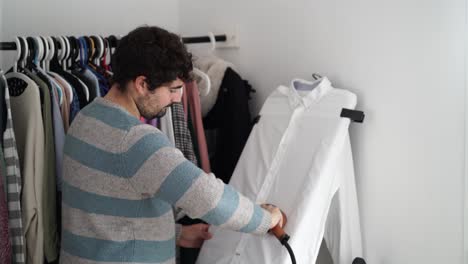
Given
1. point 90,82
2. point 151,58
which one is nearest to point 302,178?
point 151,58

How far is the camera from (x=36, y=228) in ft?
5.17

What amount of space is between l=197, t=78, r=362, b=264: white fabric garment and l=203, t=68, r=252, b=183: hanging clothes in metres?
0.19

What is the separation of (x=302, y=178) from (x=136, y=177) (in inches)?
23.1

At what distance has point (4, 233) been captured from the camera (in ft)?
4.91

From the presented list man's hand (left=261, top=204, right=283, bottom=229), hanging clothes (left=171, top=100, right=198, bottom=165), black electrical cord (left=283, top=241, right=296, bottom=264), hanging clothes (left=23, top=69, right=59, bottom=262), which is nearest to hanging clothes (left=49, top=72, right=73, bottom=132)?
hanging clothes (left=23, top=69, right=59, bottom=262)

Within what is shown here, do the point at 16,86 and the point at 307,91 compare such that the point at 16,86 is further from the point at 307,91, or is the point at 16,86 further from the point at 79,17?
the point at 307,91

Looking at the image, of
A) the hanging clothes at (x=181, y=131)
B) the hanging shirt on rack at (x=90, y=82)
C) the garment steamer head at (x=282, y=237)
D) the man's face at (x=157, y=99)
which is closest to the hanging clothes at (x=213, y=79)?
the hanging clothes at (x=181, y=131)

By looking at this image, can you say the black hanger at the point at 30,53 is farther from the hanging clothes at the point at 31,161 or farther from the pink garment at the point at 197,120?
the pink garment at the point at 197,120

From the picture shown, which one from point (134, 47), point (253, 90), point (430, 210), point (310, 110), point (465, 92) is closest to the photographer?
point (134, 47)

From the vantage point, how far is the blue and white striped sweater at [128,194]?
1.24 meters

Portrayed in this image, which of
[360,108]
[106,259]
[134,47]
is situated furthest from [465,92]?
[106,259]

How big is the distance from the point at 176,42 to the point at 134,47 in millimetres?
111

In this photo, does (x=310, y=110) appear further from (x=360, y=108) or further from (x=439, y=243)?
(x=439, y=243)

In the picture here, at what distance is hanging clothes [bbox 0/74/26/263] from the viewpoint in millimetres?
1510
